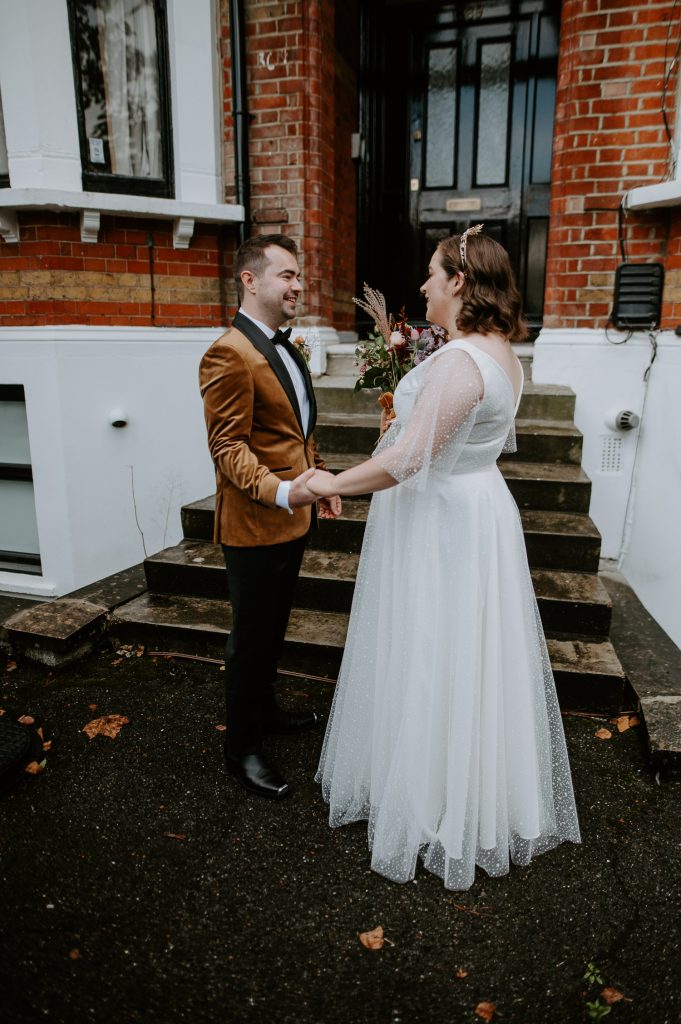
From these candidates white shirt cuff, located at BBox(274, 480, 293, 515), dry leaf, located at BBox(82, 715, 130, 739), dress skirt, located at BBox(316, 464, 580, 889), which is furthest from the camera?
dry leaf, located at BBox(82, 715, 130, 739)

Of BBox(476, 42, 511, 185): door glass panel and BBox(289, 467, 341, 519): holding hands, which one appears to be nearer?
BBox(289, 467, 341, 519): holding hands

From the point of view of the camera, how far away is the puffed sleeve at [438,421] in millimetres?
2180

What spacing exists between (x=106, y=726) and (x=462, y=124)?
524 centimetres

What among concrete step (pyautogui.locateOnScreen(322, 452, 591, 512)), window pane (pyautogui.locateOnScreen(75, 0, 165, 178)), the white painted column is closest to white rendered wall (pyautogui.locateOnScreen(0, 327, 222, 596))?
the white painted column

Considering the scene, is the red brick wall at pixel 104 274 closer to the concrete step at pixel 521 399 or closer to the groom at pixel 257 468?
the concrete step at pixel 521 399

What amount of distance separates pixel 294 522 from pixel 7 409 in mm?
3427

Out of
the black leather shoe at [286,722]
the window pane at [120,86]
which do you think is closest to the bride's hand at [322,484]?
the black leather shoe at [286,722]

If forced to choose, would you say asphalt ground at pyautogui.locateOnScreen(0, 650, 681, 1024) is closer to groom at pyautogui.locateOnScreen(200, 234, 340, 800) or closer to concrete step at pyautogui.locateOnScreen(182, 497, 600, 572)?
groom at pyautogui.locateOnScreen(200, 234, 340, 800)

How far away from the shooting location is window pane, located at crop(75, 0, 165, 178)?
4.91m

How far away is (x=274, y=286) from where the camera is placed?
8.66 ft

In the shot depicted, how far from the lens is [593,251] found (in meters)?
4.91

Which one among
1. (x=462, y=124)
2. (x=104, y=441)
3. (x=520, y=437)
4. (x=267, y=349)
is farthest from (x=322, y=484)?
(x=462, y=124)

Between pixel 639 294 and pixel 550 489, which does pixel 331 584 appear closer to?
pixel 550 489

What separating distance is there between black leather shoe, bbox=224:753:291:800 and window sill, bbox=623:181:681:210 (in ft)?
13.4
